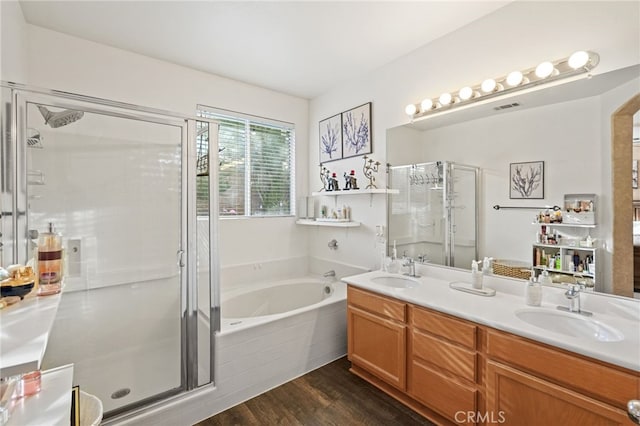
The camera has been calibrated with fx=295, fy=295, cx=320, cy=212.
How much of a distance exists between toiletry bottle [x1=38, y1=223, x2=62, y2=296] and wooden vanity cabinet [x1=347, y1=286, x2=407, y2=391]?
1835mm

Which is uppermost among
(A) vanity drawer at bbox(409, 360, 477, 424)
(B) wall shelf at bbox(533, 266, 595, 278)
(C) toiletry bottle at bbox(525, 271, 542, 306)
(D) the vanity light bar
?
(D) the vanity light bar

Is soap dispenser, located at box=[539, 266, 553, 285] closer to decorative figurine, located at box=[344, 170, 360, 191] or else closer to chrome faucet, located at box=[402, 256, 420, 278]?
chrome faucet, located at box=[402, 256, 420, 278]

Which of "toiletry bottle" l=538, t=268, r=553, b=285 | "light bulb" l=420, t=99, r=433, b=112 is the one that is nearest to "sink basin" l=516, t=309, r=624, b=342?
"toiletry bottle" l=538, t=268, r=553, b=285

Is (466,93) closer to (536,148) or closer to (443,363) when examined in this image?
(536,148)

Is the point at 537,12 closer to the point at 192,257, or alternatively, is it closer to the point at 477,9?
the point at 477,9

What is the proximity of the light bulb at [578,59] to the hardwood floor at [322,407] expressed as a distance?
7.66 ft

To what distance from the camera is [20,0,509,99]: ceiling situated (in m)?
2.03

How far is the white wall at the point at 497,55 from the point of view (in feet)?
5.33

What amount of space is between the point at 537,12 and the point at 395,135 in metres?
1.28

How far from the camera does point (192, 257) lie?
2100 mm

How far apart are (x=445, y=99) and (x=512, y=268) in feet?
4.42

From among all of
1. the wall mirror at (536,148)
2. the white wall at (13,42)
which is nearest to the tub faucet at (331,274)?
the wall mirror at (536,148)

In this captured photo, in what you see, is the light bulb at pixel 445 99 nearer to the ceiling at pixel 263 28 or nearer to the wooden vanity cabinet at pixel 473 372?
the ceiling at pixel 263 28

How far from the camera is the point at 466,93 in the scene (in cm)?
219
